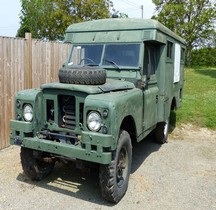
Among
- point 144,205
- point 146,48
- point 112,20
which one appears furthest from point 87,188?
point 112,20

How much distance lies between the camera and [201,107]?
9547 mm

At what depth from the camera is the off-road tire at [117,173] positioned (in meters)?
3.91

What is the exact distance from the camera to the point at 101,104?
12.1 feet

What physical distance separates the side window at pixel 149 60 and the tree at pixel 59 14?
Answer: 24830 mm

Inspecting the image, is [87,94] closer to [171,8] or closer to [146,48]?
[146,48]

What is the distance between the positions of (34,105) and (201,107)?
22.0 ft

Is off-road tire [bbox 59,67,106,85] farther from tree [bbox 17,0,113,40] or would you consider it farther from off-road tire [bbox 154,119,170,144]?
tree [bbox 17,0,113,40]

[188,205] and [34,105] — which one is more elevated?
[34,105]

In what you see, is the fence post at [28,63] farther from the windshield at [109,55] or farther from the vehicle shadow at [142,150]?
the vehicle shadow at [142,150]

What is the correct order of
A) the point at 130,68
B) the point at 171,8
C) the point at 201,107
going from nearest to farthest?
the point at 130,68
the point at 201,107
the point at 171,8

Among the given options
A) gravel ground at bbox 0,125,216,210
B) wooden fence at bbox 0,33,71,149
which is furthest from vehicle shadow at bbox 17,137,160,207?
wooden fence at bbox 0,33,71,149

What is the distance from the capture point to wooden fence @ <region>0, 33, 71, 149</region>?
6012 millimetres

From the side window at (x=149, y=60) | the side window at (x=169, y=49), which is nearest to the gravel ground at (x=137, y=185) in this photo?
the side window at (x=149, y=60)

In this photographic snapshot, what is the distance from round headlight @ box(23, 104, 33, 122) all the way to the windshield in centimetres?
137
